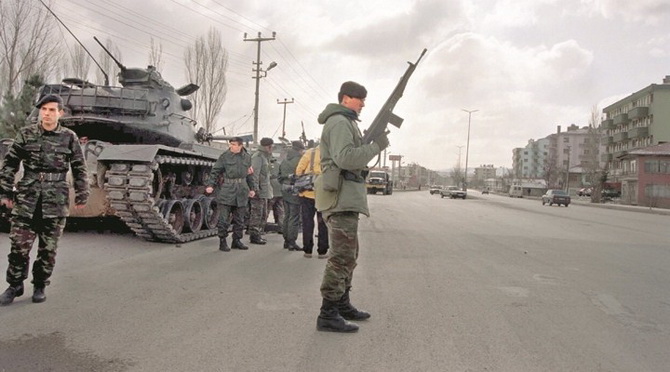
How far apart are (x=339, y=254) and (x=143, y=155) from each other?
4494mm

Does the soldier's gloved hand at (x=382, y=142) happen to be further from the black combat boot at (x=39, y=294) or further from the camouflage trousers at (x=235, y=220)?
the camouflage trousers at (x=235, y=220)

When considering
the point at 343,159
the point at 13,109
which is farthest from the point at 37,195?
the point at 13,109

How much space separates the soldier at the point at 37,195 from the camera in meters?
4.29

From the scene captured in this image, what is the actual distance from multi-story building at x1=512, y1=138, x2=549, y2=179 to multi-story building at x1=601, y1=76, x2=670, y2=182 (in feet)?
164

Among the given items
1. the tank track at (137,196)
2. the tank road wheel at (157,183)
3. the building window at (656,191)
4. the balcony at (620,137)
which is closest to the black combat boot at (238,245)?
the tank track at (137,196)

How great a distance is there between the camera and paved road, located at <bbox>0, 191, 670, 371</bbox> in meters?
3.16

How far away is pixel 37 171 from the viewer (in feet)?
14.3

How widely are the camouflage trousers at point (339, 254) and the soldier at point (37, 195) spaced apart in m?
2.50

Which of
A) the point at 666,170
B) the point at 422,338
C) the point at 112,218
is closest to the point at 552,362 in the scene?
the point at 422,338

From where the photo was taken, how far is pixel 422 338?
361cm

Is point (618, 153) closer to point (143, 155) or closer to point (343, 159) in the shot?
point (143, 155)

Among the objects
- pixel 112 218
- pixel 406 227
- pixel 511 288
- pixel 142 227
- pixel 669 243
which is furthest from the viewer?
pixel 406 227

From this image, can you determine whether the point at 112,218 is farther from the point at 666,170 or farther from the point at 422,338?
the point at 666,170

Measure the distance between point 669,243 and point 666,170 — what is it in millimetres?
45417
